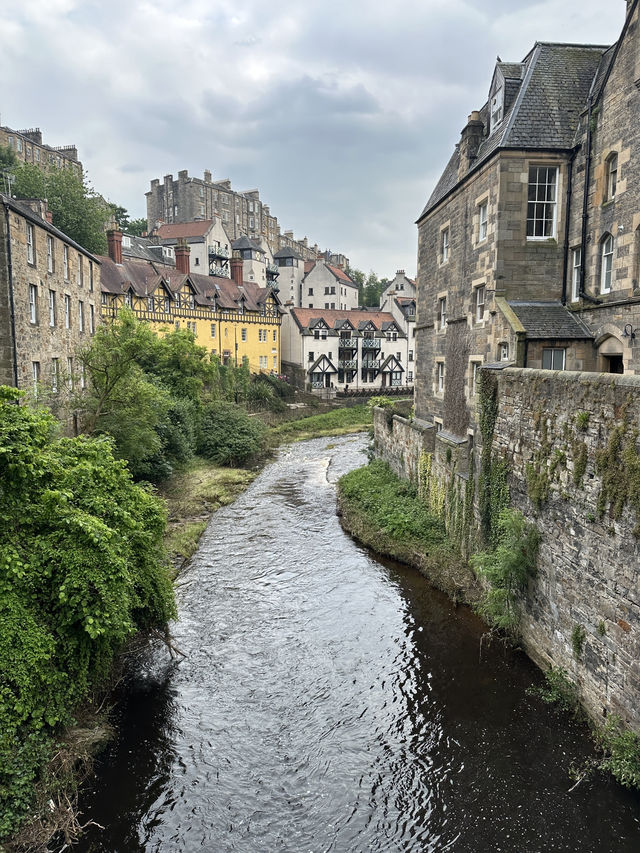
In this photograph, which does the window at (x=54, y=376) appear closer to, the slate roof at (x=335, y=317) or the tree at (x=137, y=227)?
the slate roof at (x=335, y=317)

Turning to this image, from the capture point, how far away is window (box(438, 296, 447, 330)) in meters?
22.0

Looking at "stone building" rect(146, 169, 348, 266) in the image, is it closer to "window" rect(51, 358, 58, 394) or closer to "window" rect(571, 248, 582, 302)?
"window" rect(51, 358, 58, 394)

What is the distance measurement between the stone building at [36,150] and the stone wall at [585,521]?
67464mm

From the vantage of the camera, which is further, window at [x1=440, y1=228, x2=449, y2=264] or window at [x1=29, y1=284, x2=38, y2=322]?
window at [x1=29, y1=284, x2=38, y2=322]

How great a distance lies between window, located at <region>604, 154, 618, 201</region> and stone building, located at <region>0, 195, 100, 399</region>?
1851 centimetres

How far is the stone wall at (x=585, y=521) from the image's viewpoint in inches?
351

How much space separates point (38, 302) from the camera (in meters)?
22.5

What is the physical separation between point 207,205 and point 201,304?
1833 inches

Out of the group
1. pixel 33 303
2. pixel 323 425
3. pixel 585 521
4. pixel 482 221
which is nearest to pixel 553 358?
pixel 482 221

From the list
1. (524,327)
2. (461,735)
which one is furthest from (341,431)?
(461,735)

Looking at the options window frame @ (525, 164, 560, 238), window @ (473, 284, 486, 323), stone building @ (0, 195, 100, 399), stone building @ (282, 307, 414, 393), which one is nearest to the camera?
window frame @ (525, 164, 560, 238)

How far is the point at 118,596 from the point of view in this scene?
9.30 m

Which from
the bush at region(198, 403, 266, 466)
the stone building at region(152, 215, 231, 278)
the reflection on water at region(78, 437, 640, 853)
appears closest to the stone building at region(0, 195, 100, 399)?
the bush at region(198, 403, 266, 466)

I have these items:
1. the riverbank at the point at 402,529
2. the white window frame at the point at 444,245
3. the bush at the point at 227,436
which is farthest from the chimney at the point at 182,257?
the white window frame at the point at 444,245
